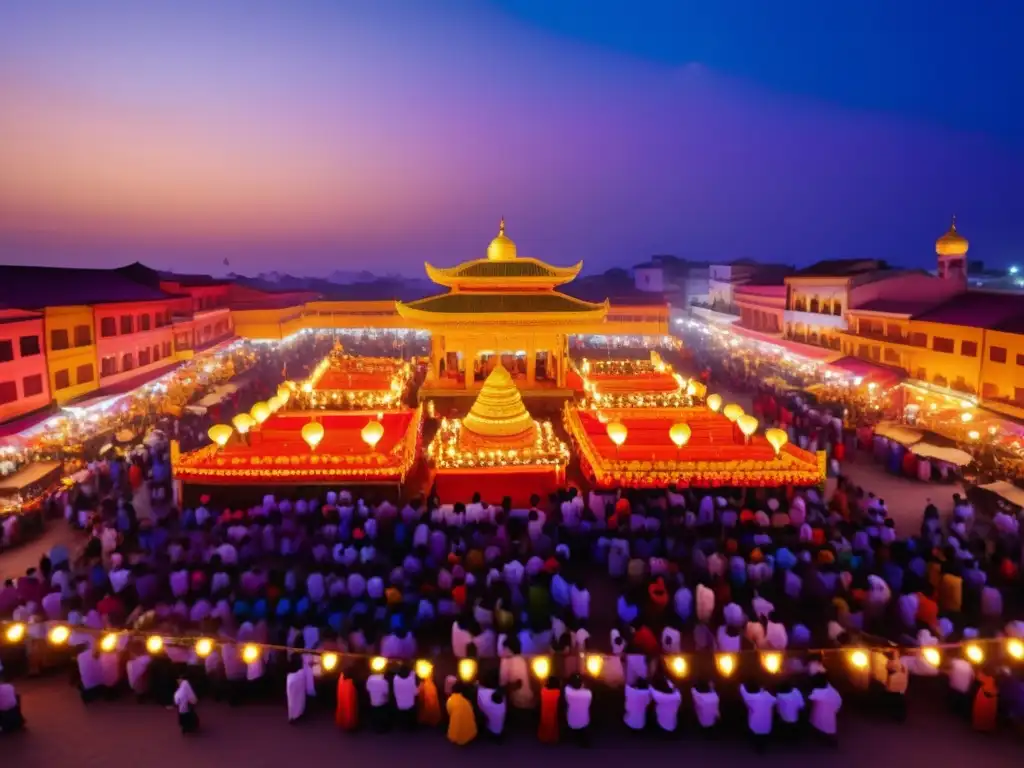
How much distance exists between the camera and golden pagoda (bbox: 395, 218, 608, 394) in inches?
1011

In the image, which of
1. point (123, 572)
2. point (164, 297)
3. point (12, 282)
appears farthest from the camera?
point (164, 297)

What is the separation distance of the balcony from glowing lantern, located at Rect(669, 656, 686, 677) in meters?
26.3

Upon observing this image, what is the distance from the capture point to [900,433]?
65.3ft

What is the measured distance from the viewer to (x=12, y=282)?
2342 cm

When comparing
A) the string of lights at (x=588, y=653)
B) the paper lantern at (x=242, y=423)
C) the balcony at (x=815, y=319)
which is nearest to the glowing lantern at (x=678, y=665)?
the string of lights at (x=588, y=653)


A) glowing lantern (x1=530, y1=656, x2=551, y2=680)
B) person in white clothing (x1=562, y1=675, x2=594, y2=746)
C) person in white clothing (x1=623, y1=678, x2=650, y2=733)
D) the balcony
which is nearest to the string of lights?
glowing lantern (x1=530, y1=656, x2=551, y2=680)

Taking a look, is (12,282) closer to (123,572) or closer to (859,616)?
(123,572)

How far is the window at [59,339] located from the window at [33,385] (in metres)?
1.37

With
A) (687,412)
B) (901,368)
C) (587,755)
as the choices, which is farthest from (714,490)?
(901,368)

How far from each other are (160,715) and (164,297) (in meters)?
25.8

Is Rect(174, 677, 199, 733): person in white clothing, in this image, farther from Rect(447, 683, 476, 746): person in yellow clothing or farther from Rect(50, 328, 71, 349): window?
Rect(50, 328, 71, 349): window

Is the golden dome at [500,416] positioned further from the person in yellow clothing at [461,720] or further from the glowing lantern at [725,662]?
the person in yellow clothing at [461,720]

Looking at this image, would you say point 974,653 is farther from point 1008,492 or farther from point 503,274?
point 503,274

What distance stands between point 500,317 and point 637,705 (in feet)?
59.7
